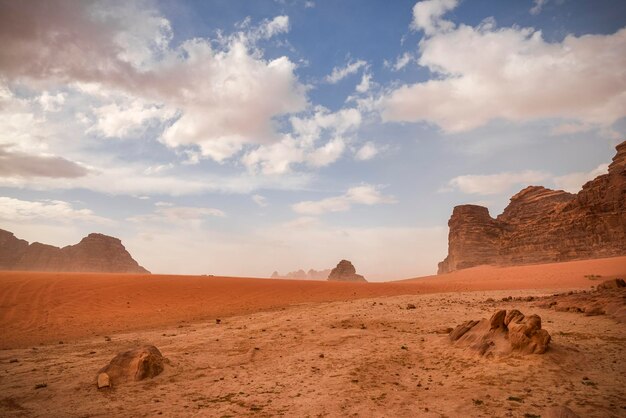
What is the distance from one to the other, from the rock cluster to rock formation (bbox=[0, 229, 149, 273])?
150822 mm

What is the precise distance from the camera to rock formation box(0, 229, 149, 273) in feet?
433

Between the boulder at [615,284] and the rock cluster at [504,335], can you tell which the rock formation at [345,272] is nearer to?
the boulder at [615,284]

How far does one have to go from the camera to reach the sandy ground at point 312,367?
251 inches

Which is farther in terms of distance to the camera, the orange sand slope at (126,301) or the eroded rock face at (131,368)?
the orange sand slope at (126,301)

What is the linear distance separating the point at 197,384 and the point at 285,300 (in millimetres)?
15953

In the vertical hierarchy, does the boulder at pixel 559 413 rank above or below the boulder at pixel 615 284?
below

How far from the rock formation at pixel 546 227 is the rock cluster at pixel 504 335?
229ft

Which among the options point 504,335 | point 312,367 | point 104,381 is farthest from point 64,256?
point 504,335

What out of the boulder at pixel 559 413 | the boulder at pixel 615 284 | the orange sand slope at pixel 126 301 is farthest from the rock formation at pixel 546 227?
the boulder at pixel 559 413

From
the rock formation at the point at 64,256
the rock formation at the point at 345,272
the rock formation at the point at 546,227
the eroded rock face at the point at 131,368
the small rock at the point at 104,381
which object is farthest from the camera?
the rock formation at the point at 64,256

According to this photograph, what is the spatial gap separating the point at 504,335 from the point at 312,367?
5196 mm

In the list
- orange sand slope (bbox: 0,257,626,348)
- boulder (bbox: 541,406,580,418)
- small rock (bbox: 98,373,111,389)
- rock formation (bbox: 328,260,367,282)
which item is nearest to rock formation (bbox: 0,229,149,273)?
rock formation (bbox: 328,260,367,282)

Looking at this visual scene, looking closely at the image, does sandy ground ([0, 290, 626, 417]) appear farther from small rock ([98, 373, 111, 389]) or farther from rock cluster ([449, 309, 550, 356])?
rock cluster ([449, 309, 550, 356])

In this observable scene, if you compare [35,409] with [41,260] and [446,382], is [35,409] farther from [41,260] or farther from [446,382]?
[41,260]
